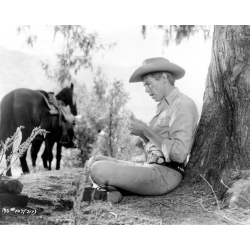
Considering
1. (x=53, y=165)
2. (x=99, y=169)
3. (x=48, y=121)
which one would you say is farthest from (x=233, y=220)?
(x=48, y=121)

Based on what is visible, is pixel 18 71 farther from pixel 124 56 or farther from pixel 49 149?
pixel 124 56

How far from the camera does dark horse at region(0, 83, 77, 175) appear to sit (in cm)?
369

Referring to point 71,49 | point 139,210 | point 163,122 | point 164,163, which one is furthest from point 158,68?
point 139,210

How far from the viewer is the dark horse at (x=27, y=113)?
369cm

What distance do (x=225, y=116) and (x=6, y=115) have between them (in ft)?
7.06

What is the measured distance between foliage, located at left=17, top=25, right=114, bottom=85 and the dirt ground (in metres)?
1.29

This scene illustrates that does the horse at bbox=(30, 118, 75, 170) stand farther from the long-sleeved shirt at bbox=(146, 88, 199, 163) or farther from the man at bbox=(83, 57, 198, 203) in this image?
the long-sleeved shirt at bbox=(146, 88, 199, 163)

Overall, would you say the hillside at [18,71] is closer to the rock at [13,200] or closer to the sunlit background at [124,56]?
the sunlit background at [124,56]

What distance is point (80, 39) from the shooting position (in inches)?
144

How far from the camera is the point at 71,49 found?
3.87 meters

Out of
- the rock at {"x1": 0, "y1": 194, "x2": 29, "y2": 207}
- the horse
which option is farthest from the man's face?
the rock at {"x1": 0, "y1": 194, "x2": 29, "y2": 207}

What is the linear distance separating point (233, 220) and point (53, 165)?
2.16 m
